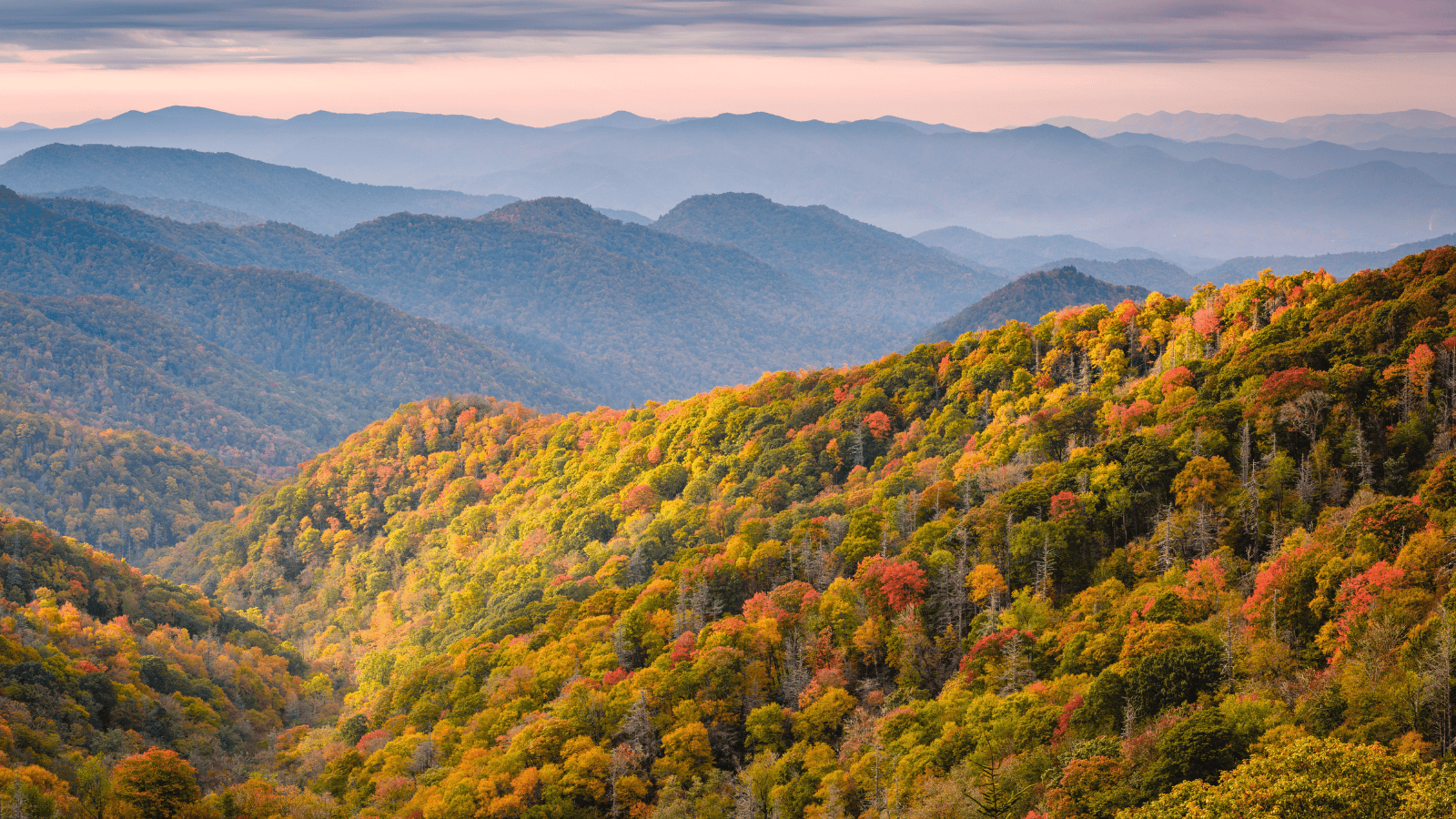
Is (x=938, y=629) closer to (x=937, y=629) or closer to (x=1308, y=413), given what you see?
(x=937, y=629)

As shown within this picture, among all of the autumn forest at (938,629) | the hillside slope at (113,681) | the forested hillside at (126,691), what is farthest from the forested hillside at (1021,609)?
the hillside slope at (113,681)

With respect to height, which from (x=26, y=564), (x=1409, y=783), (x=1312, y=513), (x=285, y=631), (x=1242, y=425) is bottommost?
(x=285, y=631)

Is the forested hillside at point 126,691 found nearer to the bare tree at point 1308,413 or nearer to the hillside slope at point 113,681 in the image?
the hillside slope at point 113,681

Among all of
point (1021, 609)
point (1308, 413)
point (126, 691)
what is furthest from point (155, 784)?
point (1308, 413)

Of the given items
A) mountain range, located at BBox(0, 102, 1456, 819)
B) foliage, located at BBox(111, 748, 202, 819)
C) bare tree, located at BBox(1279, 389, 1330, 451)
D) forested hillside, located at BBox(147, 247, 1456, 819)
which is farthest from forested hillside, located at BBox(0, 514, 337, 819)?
bare tree, located at BBox(1279, 389, 1330, 451)

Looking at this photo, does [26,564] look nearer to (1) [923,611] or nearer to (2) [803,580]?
(2) [803,580]

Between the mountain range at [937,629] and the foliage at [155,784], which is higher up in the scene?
the mountain range at [937,629]

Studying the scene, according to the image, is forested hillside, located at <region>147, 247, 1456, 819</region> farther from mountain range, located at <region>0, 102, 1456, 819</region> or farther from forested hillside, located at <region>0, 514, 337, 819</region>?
forested hillside, located at <region>0, 514, 337, 819</region>

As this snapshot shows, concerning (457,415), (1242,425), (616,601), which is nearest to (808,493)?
(616,601)
